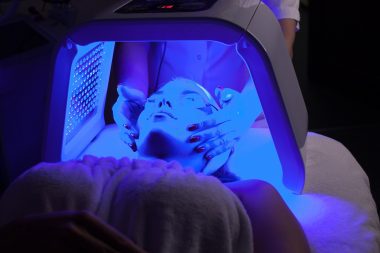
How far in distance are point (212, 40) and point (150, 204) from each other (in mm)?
286

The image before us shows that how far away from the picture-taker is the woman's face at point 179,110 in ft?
2.65

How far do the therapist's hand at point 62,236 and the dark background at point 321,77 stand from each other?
2.65 feet

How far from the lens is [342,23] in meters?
2.60

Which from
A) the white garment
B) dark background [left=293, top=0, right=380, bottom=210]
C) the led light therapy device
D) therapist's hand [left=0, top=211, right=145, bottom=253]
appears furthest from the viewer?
dark background [left=293, top=0, right=380, bottom=210]

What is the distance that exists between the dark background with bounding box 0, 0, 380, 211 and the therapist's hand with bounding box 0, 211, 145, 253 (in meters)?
0.81

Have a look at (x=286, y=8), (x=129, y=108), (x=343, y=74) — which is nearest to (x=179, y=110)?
(x=129, y=108)

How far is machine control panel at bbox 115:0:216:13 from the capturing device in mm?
734

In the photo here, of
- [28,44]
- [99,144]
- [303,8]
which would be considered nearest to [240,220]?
[99,144]

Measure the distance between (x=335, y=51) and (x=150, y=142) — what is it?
2.10 metres

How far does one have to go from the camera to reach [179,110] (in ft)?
2.67

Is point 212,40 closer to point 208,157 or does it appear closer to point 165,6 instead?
point 165,6

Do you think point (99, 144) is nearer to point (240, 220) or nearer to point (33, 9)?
point (240, 220)

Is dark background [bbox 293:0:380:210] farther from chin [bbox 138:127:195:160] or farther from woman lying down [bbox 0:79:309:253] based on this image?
woman lying down [bbox 0:79:309:253]

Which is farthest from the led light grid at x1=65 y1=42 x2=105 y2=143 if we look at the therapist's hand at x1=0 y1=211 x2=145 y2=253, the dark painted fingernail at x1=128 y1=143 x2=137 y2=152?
the therapist's hand at x1=0 y1=211 x2=145 y2=253
